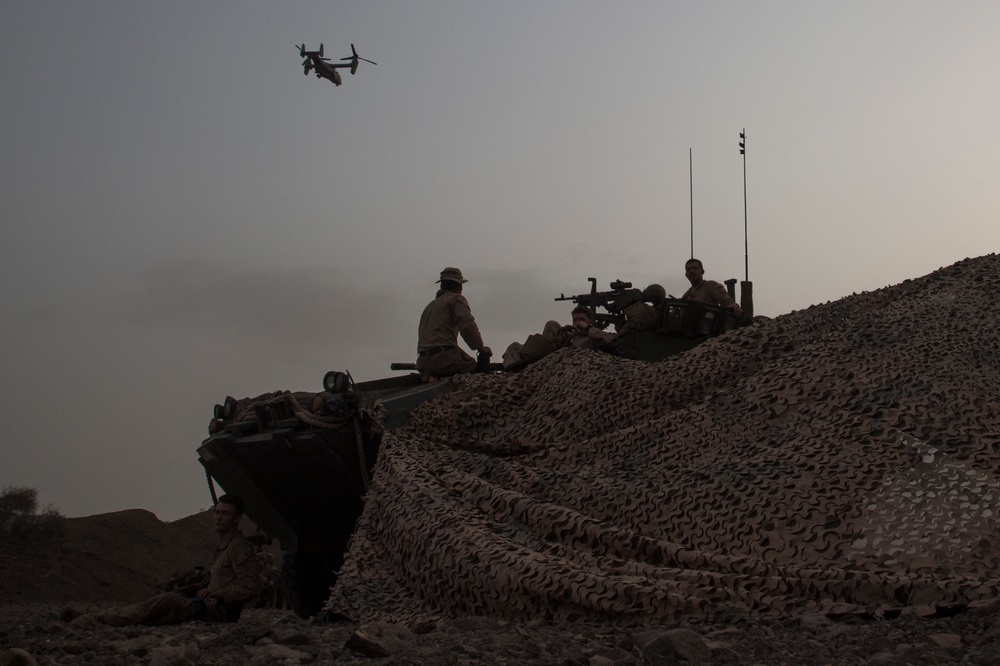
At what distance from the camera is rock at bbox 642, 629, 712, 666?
3703 millimetres

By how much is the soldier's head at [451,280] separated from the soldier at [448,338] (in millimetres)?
51

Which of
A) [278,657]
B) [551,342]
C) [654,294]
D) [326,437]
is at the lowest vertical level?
A: [278,657]

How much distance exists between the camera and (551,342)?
26.9 ft

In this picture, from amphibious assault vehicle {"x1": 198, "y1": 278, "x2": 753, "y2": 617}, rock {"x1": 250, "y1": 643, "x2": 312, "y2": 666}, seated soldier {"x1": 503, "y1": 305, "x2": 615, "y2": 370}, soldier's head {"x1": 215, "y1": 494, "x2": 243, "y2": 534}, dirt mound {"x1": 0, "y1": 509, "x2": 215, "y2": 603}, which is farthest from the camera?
dirt mound {"x1": 0, "y1": 509, "x2": 215, "y2": 603}

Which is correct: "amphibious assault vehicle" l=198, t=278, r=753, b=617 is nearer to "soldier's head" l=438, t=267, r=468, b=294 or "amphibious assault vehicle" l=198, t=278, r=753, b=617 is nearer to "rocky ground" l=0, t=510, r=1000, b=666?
"soldier's head" l=438, t=267, r=468, b=294

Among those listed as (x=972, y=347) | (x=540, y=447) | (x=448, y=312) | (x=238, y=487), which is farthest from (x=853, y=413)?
(x=238, y=487)

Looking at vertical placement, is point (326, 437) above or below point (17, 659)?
above

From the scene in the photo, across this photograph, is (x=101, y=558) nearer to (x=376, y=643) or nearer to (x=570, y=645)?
(x=376, y=643)

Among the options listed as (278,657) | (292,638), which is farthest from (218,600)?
(278,657)

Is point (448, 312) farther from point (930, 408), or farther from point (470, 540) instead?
point (930, 408)

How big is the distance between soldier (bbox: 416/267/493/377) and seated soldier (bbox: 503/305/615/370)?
8.5 inches

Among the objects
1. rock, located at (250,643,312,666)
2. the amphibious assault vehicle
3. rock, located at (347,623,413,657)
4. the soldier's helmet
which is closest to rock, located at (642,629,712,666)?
rock, located at (347,623,413,657)

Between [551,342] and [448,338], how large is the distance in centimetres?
72

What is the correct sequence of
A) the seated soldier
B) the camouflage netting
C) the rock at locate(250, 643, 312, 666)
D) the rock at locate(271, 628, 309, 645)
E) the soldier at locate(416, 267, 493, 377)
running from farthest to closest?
the soldier at locate(416, 267, 493, 377) < the seated soldier < the camouflage netting < the rock at locate(271, 628, 309, 645) < the rock at locate(250, 643, 312, 666)
